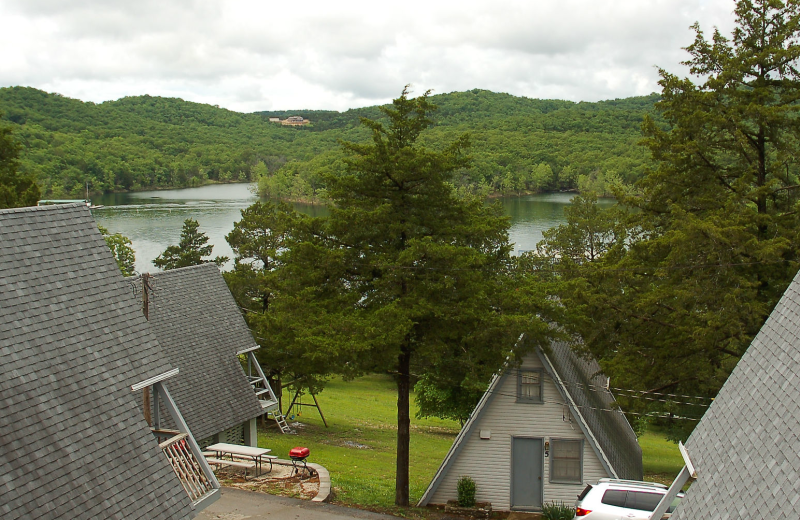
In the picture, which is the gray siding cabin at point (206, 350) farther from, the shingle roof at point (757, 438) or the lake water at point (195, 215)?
the lake water at point (195, 215)

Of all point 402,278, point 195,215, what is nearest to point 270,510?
point 402,278

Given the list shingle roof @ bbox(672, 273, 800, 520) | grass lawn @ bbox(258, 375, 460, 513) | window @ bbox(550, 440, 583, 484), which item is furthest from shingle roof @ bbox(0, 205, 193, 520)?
window @ bbox(550, 440, 583, 484)

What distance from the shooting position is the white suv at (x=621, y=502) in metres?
13.0

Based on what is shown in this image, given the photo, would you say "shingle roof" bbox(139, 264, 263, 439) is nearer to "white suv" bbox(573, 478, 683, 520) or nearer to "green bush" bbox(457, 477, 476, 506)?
"green bush" bbox(457, 477, 476, 506)

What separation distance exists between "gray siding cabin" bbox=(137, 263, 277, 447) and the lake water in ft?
112

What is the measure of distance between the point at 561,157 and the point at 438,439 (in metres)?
89.3

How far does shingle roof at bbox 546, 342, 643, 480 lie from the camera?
59.1 feet

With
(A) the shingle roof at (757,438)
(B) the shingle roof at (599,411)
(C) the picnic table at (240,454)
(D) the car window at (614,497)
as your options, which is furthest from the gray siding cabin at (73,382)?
(B) the shingle roof at (599,411)

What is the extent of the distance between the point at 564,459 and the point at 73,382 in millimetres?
12659

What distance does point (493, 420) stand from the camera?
17.9 metres

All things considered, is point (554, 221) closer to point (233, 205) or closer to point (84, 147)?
point (233, 205)

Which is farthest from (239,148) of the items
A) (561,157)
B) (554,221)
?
(554,221)

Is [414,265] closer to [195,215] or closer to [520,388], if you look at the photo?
[520,388]

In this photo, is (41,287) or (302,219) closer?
(41,287)
